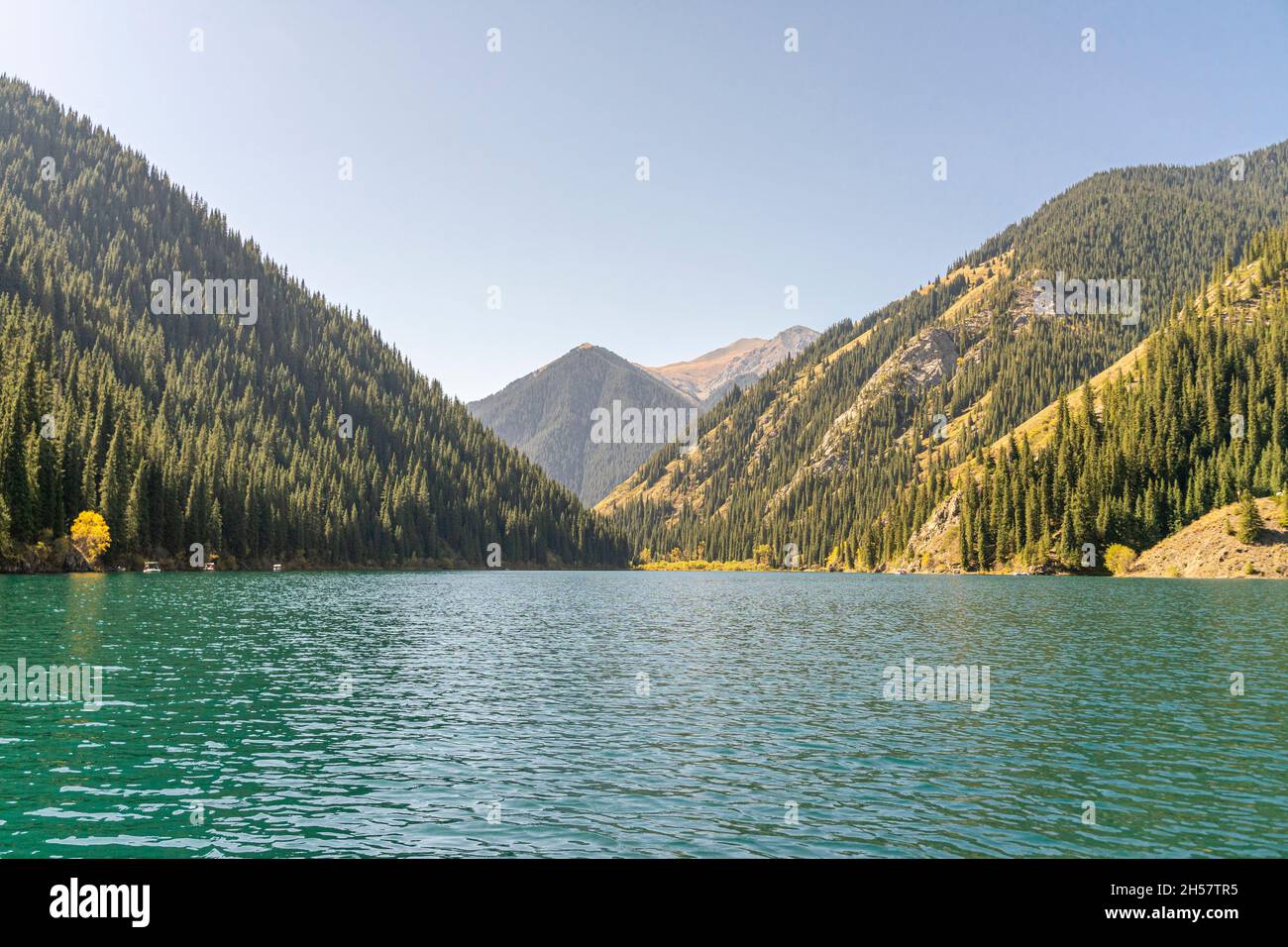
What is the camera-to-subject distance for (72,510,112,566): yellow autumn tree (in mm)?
148750

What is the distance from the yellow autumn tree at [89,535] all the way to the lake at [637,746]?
8959cm

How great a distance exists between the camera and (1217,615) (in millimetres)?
89188

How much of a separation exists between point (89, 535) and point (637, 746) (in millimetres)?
151603

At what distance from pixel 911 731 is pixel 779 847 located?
645 inches

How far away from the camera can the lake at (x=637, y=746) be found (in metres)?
23.5

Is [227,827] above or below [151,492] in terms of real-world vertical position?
below

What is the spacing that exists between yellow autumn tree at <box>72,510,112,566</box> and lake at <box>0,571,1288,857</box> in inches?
3527
